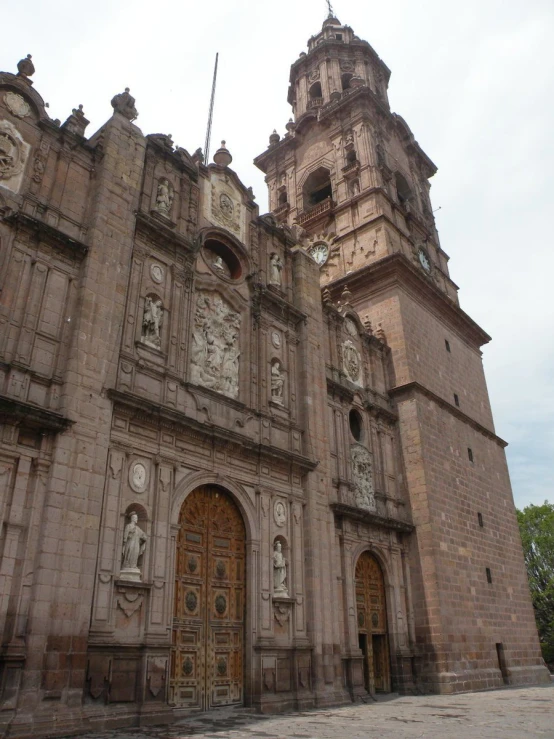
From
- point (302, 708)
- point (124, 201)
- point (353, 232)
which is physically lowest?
A: point (302, 708)

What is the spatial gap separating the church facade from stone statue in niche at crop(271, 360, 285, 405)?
108 mm

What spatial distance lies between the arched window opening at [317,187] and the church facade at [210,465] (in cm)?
672

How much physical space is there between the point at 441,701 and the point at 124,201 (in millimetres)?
15714

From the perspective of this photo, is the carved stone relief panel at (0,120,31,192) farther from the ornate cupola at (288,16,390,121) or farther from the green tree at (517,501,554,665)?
the green tree at (517,501,554,665)

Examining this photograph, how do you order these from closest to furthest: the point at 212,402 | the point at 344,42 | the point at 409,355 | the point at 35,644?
1. the point at 35,644
2. the point at 212,402
3. the point at 409,355
4. the point at 344,42

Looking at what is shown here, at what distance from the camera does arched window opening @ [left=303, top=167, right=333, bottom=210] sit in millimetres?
32844

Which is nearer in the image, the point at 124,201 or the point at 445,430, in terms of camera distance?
the point at 124,201

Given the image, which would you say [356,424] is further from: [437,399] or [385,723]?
[385,723]

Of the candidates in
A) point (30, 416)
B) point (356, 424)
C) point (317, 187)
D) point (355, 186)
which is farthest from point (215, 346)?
point (317, 187)

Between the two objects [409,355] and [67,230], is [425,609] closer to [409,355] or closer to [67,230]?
[409,355]

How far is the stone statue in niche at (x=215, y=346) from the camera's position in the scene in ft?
53.9

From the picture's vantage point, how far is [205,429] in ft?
49.6

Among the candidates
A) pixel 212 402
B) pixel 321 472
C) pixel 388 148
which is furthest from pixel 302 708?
pixel 388 148

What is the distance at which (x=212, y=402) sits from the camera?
1612 centimetres
